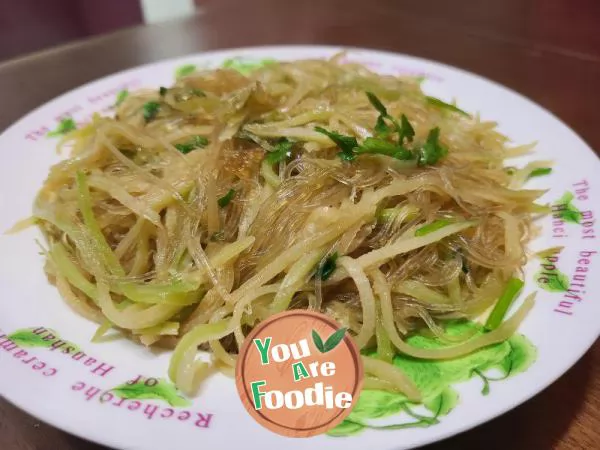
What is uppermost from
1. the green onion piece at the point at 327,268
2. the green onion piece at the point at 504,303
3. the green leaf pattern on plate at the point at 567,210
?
the green leaf pattern on plate at the point at 567,210

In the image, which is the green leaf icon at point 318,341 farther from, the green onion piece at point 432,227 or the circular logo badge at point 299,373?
the green onion piece at point 432,227

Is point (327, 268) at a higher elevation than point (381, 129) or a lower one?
lower

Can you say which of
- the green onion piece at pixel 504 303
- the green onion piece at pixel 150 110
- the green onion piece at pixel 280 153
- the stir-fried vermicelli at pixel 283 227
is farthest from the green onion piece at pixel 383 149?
the green onion piece at pixel 150 110

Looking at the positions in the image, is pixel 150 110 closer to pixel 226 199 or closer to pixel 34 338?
pixel 226 199

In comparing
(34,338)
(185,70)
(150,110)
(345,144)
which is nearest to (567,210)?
(345,144)

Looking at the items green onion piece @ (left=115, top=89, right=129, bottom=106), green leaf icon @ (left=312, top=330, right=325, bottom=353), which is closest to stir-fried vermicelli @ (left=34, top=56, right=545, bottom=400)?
green leaf icon @ (left=312, top=330, right=325, bottom=353)
